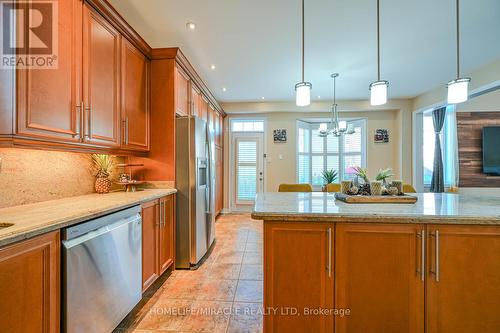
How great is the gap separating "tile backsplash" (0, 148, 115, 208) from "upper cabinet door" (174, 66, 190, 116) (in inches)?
42.3

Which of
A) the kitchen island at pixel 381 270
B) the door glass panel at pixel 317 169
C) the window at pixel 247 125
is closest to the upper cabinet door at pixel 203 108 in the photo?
the window at pixel 247 125

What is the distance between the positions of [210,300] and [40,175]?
1.68 metres

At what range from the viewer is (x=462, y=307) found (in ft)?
4.18

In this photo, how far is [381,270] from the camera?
1.30 m

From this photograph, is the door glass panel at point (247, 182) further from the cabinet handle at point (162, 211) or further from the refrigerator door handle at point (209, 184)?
the cabinet handle at point (162, 211)

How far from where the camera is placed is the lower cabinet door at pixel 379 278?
1.28 m

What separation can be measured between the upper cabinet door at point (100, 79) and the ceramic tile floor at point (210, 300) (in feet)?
4.76

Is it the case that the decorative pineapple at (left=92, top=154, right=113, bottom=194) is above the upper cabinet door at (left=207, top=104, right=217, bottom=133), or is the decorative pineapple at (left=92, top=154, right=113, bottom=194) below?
below

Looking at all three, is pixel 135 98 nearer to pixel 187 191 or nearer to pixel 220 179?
pixel 187 191

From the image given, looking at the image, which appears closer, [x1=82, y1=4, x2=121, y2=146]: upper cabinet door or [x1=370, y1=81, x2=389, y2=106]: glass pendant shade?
[x1=82, y1=4, x2=121, y2=146]: upper cabinet door

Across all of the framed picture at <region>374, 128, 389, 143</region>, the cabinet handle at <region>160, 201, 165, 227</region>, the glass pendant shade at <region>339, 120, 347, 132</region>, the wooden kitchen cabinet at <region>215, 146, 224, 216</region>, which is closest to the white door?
the wooden kitchen cabinet at <region>215, 146, 224, 216</region>

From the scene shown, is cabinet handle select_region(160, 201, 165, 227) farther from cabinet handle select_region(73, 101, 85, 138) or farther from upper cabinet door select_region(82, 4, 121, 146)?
cabinet handle select_region(73, 101, 85, 138)

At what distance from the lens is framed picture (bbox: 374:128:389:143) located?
17.8 ft

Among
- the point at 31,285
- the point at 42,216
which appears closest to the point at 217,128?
the point at 42,216
